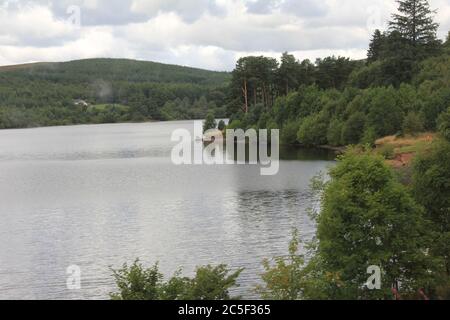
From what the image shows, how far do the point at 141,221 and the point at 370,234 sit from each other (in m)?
23.7

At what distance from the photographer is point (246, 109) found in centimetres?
12362

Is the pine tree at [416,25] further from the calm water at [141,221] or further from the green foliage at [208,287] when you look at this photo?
the green foliage at [208,287]

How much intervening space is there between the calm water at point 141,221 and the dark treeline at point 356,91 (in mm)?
12614

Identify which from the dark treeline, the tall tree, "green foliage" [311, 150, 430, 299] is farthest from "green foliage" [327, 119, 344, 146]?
"green foliage" [311, 150, 430, 299]

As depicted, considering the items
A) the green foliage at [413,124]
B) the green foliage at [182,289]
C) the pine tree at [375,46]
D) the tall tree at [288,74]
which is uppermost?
the pine tree at [375,46]

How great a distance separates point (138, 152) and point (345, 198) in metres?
85.2

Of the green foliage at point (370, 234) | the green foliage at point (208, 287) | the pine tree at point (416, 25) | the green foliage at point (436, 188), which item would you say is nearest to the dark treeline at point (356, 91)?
the pine tree at point (416, 25)

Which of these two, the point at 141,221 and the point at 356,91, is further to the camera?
the point at 356,91

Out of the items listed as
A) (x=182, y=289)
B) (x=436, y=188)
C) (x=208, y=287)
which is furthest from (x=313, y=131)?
(x=208, y=287)

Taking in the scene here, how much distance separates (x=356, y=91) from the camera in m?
94.8

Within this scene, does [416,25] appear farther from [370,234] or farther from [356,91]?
[370,234]

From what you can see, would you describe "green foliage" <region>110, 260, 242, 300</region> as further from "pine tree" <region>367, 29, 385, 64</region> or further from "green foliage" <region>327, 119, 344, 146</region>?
"pine tree" <region>367, 29, 385, 64</region>

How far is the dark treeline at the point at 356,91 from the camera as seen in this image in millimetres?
82875

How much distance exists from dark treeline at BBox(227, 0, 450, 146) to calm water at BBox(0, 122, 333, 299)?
41.4 ft
